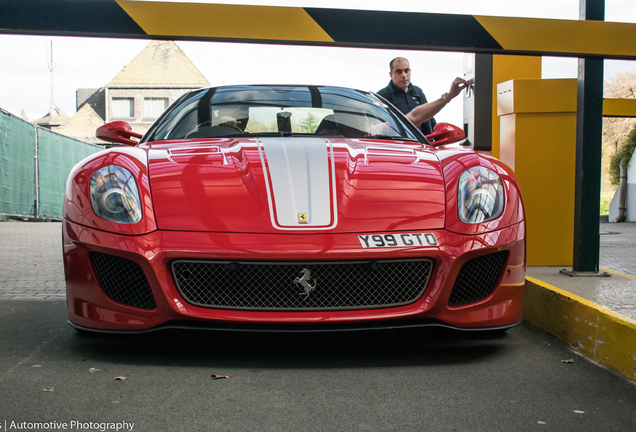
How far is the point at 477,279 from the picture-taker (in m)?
2.81

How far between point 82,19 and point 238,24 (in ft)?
2.91

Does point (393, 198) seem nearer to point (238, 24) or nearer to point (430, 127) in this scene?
point (238, 24)

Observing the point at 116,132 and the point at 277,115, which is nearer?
the point at 116,132

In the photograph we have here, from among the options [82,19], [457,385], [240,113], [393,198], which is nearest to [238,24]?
[240,113]

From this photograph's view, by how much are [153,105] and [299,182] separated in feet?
126

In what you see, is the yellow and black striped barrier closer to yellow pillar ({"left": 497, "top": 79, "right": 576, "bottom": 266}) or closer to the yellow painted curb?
yellow pillar ({"left": 497, "top": 79, "right": 576, "bottom": 266})

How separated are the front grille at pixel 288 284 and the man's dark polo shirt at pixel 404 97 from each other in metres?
3.56

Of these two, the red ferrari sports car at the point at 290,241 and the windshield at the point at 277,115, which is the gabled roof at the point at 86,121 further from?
the red ferrari sports car at the point at 290,241

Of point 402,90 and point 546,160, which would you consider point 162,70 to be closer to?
point 402,90

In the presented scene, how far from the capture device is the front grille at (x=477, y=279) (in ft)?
9.06

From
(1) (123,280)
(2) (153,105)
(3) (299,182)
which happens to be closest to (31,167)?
(1) (123,280)

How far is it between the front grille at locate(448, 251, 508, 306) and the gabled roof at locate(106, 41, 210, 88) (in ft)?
123

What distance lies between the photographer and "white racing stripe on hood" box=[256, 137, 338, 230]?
8.82ft

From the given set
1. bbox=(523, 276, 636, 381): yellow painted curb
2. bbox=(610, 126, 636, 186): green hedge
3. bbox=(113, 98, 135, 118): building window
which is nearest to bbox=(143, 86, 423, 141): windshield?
bbox=(523, 276, 636, 381): yellow painted curb
